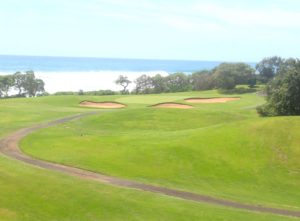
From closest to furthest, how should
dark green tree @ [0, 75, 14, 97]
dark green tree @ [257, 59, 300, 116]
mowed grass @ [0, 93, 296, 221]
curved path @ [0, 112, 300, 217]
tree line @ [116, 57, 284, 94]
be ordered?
mowed grass @ [0, 93, 296, 221], curved path @ [0, 112, 300, 217], dark green tree @ [257, 59, 300, 116], tree line @ [116, 57, 284, 94], dark green tree @ [0, 75, 14, 97]

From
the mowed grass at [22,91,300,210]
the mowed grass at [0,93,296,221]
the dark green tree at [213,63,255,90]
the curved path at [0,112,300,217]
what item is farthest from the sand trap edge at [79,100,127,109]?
the mowed grass at [0,93,296,221]

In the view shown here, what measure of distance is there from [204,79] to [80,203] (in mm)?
100592

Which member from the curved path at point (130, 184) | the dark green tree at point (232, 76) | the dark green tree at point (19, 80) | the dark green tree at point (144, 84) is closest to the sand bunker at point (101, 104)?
the curved path at point (130, 184)

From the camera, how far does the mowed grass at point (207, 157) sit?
88.7 ft

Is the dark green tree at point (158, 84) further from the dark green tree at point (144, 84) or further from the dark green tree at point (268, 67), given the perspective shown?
the dark green tree at point (268, 67)

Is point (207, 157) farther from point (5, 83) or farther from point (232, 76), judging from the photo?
point (5, 83)

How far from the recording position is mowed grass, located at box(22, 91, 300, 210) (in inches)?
1064

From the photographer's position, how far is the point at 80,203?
1959cm

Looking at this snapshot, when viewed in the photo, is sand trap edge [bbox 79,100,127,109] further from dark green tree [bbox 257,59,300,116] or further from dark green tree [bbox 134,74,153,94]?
dark green tree [bbox 134,74,153,94]

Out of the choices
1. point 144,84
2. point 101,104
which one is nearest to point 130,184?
point 101,104

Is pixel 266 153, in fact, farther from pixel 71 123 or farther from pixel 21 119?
pixel 21 119

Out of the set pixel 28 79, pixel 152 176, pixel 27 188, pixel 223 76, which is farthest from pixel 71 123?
pixel 28 79

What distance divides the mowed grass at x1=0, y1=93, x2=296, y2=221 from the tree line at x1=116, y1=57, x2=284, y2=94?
82818mm

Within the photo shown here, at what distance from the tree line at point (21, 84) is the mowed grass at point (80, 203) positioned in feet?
294
